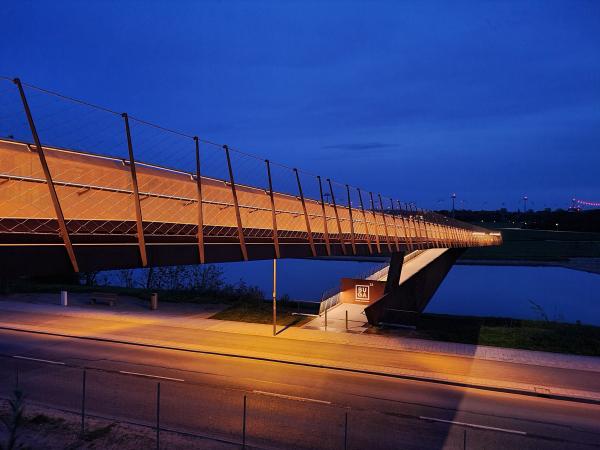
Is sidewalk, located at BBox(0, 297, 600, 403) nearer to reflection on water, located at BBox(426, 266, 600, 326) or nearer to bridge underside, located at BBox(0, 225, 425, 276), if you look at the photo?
bridge underside, located at BBox(0, 225, 425, 276)

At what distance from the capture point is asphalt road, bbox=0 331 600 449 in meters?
11.5

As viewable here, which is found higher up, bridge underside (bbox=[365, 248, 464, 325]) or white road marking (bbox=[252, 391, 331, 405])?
bridge underside (bbox=[365, 248, 464, 325])

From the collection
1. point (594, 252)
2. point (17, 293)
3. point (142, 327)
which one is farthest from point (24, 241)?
point (594, 252)

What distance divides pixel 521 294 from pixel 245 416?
58.5 metres

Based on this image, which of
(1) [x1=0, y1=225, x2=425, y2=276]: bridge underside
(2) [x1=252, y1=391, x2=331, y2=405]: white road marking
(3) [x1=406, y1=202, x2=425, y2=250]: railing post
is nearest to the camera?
(1) [x1=0, y1=225, x2=425, y2=276]: bridge underside

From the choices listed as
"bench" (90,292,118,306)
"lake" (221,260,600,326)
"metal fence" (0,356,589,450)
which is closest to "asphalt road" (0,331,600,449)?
"metal fence" (0,356,589,450)

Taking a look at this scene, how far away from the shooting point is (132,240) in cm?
1155

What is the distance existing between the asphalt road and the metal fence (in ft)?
0.09

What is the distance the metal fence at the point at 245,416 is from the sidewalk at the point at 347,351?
13.0 feet

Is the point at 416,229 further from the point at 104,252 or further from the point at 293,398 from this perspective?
the point at 104,252

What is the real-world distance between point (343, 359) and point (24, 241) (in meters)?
12.4

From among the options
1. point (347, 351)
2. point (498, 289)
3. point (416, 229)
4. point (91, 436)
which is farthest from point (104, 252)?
point (498, 289)

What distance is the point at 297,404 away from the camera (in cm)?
1346

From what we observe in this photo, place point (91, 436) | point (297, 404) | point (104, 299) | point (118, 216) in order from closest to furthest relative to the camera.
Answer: point (91, 436), point (118, 216), point (297, 404), point (104, 299)
